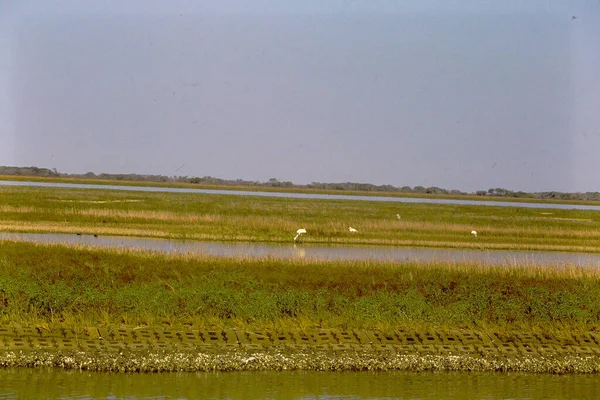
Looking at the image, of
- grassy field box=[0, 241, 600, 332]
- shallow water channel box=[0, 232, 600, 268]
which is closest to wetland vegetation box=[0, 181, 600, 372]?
grassy field box=[0, 241, 600, 332]

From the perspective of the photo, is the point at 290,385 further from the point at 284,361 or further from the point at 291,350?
the point at 291,350

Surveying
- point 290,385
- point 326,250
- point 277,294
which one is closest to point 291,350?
point 290,385

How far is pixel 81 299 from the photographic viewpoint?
56.0 feet

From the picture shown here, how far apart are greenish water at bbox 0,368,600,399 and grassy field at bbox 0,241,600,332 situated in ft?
7.78

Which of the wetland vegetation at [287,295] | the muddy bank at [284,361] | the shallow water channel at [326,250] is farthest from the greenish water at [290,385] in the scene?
the shallow water channel at [326,250]

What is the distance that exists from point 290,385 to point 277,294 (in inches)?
171

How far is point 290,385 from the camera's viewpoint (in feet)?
45.7

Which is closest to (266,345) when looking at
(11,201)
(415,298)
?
(415,298)

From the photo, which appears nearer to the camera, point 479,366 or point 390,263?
point 479,366

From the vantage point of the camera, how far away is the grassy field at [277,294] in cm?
1683

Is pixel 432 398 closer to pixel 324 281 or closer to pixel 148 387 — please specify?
pixel 148 387

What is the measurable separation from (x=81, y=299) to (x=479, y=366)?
7.70 metres

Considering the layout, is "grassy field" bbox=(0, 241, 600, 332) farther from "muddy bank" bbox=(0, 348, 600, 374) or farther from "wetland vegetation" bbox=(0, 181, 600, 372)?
"muddy bank" bbox=(0, 348, 600, 374)

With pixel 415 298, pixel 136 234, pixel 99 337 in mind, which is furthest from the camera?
pixel 136 234
